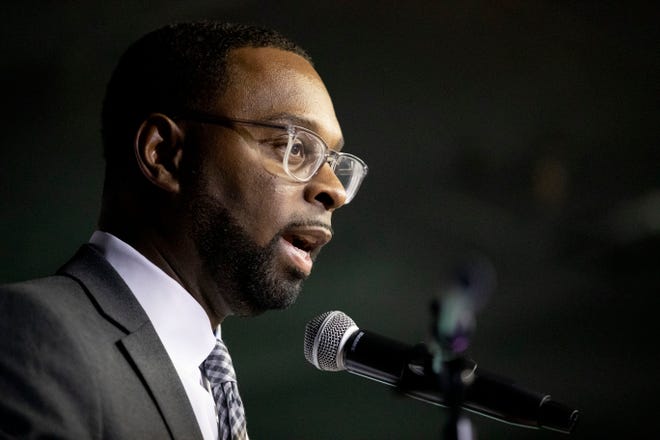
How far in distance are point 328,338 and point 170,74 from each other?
39.8 inches

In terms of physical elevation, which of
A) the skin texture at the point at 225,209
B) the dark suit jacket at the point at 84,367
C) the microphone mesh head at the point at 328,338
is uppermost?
the skin texture at the point at 225,209

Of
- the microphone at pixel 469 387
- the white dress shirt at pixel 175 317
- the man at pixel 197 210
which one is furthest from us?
the white dress shirt at pixel 175 317

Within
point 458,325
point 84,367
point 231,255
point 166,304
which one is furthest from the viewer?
point 231,255

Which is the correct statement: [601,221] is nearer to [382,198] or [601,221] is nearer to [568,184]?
[568,184]

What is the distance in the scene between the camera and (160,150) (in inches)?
80.6

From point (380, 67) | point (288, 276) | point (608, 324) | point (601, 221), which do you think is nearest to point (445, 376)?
point (288, 276)

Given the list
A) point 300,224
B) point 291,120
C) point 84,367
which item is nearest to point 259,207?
point 300,224

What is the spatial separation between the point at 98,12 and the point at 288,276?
4115mm

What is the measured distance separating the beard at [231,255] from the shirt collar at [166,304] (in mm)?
122

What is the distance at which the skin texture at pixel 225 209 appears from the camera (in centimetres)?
199

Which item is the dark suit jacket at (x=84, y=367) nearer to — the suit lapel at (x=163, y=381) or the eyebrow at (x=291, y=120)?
the suit lapel at (x=163, y=381)

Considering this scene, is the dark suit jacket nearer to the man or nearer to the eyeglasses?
the man

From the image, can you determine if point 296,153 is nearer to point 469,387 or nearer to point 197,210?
point 197,210

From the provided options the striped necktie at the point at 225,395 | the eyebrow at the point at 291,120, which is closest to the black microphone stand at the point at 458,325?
the striped necktie at the point at 225,395
